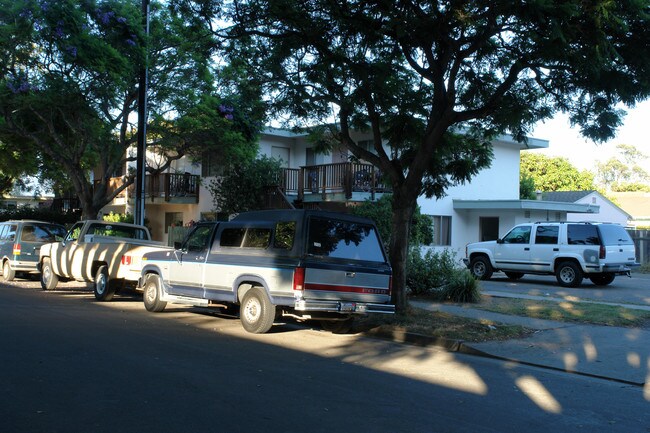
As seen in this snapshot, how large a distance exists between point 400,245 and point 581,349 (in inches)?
149

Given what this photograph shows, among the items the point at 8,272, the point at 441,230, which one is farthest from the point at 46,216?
the point at 441,230

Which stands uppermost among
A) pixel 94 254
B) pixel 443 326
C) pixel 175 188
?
pixel 175 188

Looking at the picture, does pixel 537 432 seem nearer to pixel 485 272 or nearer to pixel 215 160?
pixel 485 272

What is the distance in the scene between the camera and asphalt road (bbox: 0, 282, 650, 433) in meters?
5.64

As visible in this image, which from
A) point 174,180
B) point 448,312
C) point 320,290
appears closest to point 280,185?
point 174,180

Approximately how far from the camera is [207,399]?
20.6 ft

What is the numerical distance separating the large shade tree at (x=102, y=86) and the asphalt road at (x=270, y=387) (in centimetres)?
625

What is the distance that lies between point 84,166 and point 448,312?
19.7m

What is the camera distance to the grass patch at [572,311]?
12212mm

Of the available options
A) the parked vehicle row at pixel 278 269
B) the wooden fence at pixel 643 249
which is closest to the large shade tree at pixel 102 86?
the parked vehicle row at pixel 278 269

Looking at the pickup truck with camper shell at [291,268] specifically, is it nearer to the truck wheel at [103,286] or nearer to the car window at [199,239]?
the car window at [199,239]

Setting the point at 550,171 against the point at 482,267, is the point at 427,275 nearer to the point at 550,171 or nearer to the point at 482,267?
the point at 482,267

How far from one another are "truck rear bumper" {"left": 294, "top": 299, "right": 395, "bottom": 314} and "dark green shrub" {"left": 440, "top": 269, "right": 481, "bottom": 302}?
4466mm

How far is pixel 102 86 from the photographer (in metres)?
18.1
